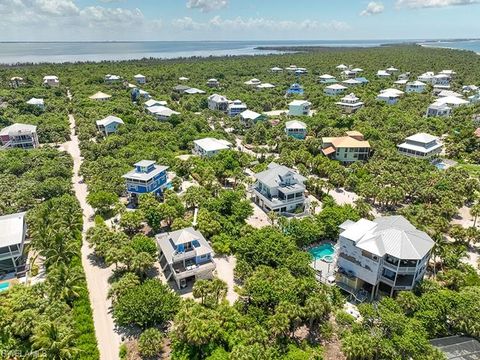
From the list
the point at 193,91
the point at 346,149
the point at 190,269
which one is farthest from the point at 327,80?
the point at 190,269

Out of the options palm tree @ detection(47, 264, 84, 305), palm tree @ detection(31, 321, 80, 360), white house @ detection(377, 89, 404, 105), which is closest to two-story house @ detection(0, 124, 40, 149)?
palm tree @ detection(47, 264, 84, 305)

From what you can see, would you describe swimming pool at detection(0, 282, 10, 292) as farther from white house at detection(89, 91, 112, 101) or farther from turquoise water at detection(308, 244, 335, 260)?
white house at detection(89, 91, 112, 101)

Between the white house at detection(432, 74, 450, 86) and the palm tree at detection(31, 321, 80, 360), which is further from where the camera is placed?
the white house at detection(432, 74, 450, 86)

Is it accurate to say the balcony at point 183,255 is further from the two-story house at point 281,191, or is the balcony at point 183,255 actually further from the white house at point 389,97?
the white house at point 389,97

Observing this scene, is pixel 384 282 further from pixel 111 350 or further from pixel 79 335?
pixel 79 335

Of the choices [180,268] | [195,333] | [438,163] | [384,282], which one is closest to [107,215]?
[180,268]

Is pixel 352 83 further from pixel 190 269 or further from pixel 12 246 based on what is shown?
pixel 12 246

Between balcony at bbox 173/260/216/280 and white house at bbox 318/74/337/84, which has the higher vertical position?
white house at bbox 318/74/337/84
